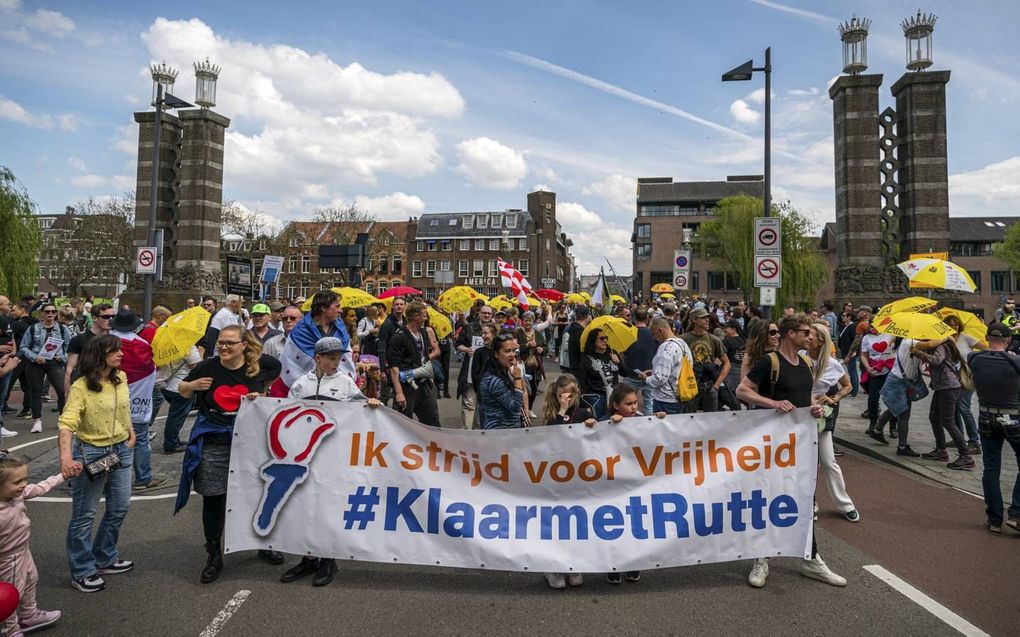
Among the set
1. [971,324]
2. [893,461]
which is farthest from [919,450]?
[971,324]

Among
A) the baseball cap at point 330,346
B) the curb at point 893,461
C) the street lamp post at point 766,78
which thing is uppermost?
the street lamp post at point 766,78

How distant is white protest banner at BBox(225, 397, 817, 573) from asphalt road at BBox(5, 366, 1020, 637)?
0.69ft

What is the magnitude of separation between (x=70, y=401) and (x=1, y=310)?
7628 mm

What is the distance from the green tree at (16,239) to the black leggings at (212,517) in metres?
27.8

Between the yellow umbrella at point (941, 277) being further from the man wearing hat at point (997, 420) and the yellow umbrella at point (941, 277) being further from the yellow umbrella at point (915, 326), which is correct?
the man wearing hat at point (997, 420)

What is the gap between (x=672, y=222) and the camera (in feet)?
251

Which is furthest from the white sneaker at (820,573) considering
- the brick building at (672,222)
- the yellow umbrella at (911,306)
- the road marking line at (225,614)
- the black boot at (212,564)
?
the brick building at (672,222)

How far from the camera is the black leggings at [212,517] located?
421 centimetres

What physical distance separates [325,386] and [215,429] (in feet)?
2.65

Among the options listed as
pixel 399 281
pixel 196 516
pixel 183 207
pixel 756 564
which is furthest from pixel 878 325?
pixel 399 281

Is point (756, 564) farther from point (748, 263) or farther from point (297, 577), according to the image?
point (748, 263)

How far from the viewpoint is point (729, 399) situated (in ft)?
26.9

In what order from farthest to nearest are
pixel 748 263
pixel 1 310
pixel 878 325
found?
pixel 748 263 → pixel 1 310 → pixel 878 325

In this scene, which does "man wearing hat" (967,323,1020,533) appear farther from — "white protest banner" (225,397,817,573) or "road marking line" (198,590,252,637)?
"road marking line" (198,590,252,637)
